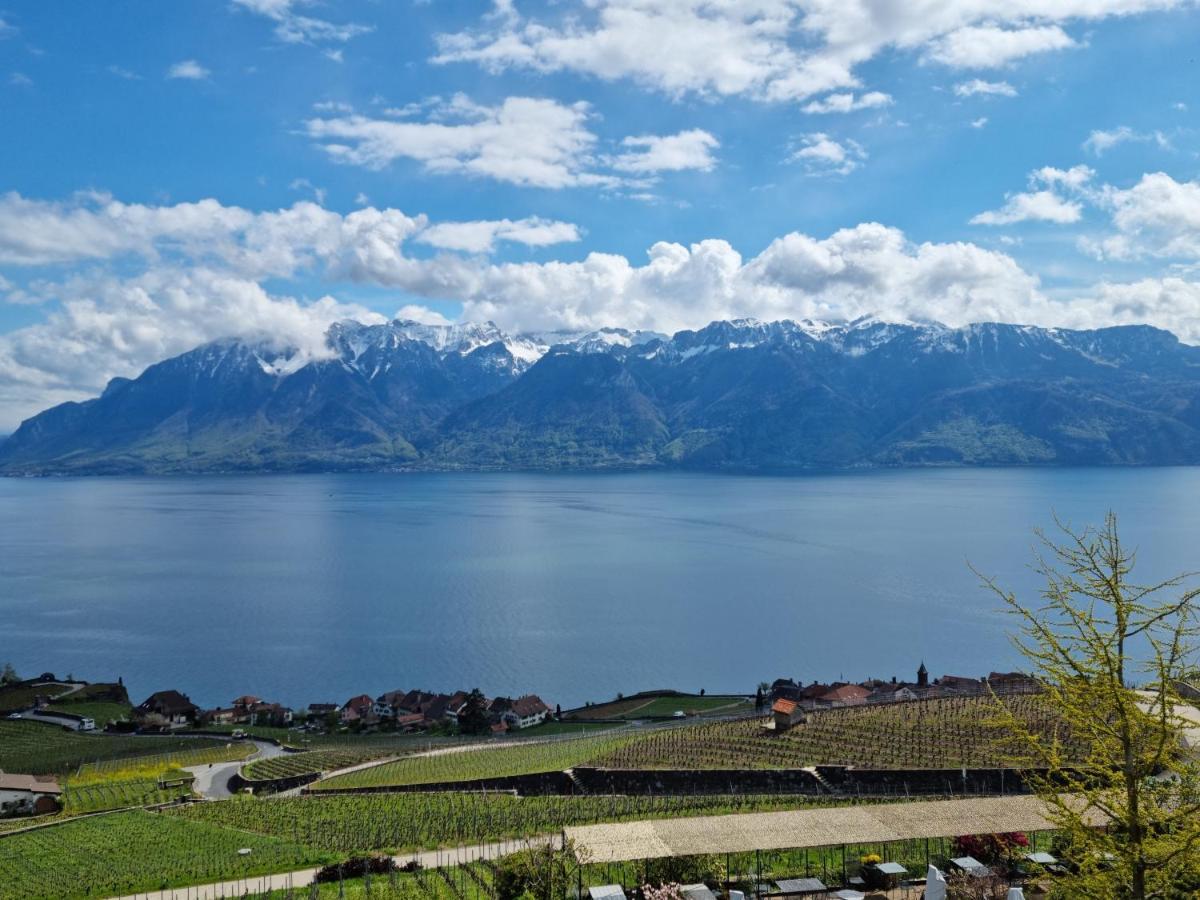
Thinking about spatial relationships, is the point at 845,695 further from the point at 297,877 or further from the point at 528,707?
the point at 297,877

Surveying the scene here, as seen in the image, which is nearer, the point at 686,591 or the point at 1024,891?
the point at 1024,891

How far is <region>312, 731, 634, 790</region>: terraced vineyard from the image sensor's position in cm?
4769

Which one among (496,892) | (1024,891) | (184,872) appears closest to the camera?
(1024,891)

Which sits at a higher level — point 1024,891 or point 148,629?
point 1024,891

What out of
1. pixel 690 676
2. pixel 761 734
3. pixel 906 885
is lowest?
pixel 690 676

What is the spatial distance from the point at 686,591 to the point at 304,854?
4233 inches

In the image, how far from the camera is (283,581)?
151 m

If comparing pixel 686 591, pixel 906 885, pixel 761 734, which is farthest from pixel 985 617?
pixel 906 885

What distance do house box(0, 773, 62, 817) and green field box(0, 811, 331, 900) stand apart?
6328 millimetres

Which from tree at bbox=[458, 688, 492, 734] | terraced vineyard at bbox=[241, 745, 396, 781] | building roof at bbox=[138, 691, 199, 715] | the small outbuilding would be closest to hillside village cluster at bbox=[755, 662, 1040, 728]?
the small outbuilding

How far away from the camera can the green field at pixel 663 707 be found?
74.4m

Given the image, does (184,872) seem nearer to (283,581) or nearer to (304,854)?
(304,854)

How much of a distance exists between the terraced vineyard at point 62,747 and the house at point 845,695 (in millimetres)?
48404

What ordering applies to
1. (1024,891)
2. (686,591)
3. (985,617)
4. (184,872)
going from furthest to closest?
1. (686,591)
2. (985,617)
3. (184,872)
4. (1024,891)
